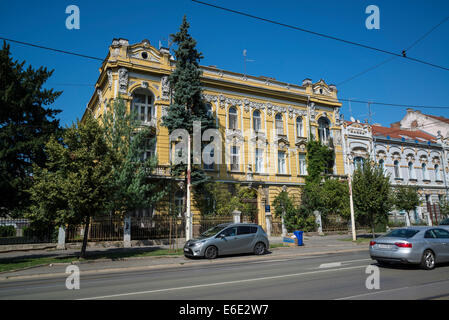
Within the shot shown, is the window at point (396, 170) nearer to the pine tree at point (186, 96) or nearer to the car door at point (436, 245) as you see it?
the pine tree at point (186, 96)

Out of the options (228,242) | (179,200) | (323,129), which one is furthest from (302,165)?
(228,242)

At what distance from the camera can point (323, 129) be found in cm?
3584

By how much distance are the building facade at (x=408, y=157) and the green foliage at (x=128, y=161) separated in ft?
77.6

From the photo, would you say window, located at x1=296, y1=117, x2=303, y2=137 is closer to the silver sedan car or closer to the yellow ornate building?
the yellow ornate building

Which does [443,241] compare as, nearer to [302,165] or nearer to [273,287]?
[273,287]

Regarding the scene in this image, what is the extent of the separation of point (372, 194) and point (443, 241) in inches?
583

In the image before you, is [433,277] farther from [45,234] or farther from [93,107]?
[93,107]

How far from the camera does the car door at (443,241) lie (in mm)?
10617

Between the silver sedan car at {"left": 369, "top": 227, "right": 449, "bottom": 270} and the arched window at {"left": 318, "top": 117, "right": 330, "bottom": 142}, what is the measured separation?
82.0 feet

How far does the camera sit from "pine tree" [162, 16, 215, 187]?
24.4 metres

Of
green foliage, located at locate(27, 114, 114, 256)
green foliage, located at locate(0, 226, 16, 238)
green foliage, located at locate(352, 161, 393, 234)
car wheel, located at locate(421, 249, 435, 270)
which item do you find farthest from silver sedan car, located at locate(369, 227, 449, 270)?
green foliage, located at locate(0, 226, 16, 238)

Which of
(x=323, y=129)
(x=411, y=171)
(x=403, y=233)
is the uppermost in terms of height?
(x=323, y=129)
